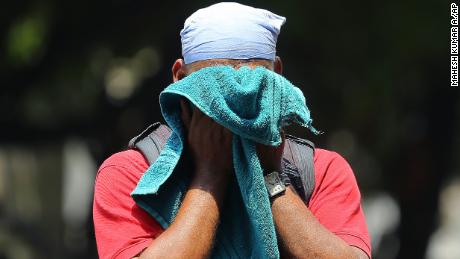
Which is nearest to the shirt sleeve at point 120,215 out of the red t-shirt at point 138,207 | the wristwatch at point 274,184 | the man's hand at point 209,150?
the red t-shirt at point 138,207

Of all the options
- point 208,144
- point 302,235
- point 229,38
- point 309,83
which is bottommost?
point 309,83

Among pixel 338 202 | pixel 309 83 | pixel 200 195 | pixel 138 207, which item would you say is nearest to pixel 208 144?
pixel 200 195

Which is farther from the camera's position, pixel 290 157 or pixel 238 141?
pixel 290 157

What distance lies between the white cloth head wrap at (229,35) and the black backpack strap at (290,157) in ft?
0.79

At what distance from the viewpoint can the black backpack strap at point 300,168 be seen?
3650mm

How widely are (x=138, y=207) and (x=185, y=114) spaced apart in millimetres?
293

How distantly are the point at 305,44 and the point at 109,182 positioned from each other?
6205mm

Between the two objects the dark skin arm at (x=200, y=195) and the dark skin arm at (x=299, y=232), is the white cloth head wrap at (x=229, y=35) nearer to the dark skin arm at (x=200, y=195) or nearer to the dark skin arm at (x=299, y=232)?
the dark skin arm at (x=200, y=195)

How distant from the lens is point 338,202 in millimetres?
3672

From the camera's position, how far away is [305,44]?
968cm

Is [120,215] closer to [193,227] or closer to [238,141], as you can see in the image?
[193,227]

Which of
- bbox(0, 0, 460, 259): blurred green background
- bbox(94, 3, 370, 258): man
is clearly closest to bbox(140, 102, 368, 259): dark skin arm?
bbox(94, 3, 370, 258): man

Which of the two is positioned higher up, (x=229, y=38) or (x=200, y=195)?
(x=229, y=38)

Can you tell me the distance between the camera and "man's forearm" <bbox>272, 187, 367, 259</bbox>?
11.5 ft
